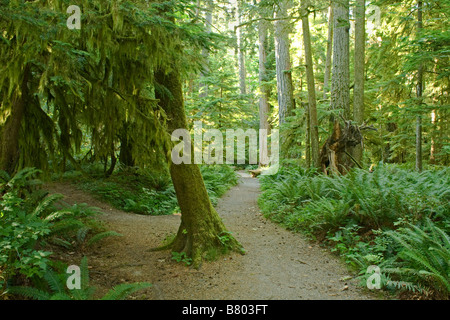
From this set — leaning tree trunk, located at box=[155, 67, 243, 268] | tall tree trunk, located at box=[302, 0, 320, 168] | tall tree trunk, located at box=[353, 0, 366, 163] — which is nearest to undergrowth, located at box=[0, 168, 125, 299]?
leaning tree trunk, located at box=[155, 67, 243, 268]

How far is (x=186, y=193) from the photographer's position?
5168 millimetres

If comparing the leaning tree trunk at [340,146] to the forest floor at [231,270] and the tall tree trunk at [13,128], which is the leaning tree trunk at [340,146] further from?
the tall tree trunk at [13,128]

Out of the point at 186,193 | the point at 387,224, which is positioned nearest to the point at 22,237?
the point at 186,193

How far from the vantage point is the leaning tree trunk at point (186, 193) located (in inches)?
201

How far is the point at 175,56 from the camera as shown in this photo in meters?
4.22

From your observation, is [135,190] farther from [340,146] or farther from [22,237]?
[340,146]

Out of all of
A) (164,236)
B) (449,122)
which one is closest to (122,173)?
(164,236)

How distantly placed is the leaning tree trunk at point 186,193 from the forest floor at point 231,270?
360 millimetres

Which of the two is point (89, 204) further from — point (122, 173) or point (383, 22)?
point (383, 22)

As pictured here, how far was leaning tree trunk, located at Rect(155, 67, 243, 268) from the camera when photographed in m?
5.09

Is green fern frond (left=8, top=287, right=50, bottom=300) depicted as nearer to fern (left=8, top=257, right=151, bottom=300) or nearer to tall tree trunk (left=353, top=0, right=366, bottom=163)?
fern (left=8, top=257, right=151, bottom=300)

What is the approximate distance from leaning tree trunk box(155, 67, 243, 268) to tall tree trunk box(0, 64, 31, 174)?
200 centimetres

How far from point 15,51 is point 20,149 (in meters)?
1.64

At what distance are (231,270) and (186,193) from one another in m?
1.49
